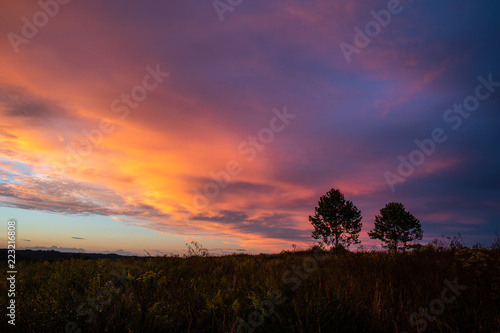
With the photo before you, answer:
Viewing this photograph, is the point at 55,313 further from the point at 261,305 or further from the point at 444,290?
the point at 444,290

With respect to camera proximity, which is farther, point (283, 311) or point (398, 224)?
point (398, 224)

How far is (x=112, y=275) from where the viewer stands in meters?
7.96

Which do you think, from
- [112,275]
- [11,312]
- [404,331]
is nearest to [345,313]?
[404,331]

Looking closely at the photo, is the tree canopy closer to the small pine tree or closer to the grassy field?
the small pine tree

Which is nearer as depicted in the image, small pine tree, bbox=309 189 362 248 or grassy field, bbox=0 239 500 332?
grassy field, bbox=0 239 500 332

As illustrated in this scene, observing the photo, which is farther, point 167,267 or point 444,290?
→ point 167,267

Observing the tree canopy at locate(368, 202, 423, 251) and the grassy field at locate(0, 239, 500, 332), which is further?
the tree canopy at locate(368, 202, 423, 251)

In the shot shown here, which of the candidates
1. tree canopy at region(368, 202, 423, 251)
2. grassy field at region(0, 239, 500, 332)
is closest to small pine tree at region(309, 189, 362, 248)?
tree canopy at region(368, 202, 423, 251)

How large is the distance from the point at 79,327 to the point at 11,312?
3.44 ft

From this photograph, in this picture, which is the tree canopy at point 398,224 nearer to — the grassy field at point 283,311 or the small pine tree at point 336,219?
the small pine tree at point 336,219

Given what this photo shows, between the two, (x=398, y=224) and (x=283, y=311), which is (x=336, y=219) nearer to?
(x=398, y=224)

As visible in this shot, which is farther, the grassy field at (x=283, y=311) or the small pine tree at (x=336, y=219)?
the small pine tree at (x=336, y=219)

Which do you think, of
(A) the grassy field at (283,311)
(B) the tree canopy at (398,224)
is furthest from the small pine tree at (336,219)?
(A) the grassy field at (283,311)

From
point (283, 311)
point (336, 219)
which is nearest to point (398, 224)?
point (336, 219)
